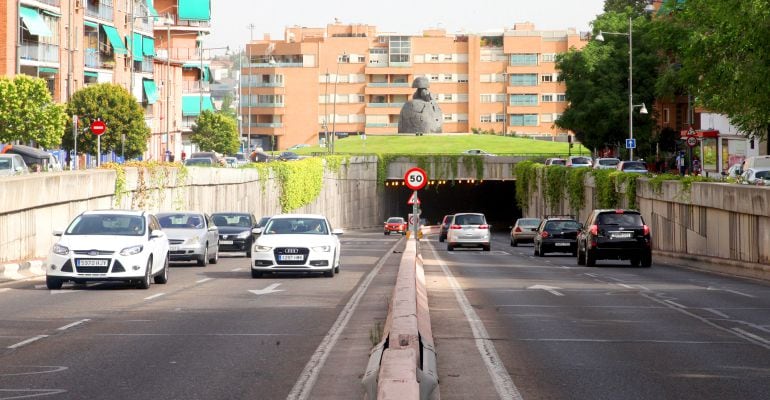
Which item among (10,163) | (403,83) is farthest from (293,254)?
(403,83)

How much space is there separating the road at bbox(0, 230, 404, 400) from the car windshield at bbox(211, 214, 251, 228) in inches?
763

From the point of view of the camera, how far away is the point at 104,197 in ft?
137

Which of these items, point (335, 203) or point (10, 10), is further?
point (335, 203)

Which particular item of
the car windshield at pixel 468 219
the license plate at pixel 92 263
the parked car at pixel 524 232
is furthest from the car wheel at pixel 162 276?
the parked car at pixel 524 232

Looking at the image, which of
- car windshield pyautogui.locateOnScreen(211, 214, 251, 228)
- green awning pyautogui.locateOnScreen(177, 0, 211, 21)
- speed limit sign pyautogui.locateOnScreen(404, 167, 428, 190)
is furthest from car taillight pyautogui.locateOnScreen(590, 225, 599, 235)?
green awning pyautogui.locateOnScreen(177, 0, 211, 21)

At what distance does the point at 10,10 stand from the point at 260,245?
164ft

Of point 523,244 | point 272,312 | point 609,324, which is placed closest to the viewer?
point 609,324

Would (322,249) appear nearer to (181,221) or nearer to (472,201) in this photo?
(181,221)

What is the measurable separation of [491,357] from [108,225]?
13.7m

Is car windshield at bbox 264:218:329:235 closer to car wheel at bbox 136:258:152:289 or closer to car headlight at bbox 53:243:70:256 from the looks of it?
car wheel at bbox 136:258:152:289

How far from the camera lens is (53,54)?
82.9 metres

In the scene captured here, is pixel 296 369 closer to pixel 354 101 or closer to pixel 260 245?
pixel 260 245

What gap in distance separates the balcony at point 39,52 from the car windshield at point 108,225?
175 ft

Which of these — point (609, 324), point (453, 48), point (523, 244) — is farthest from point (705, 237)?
point (453, 48)
